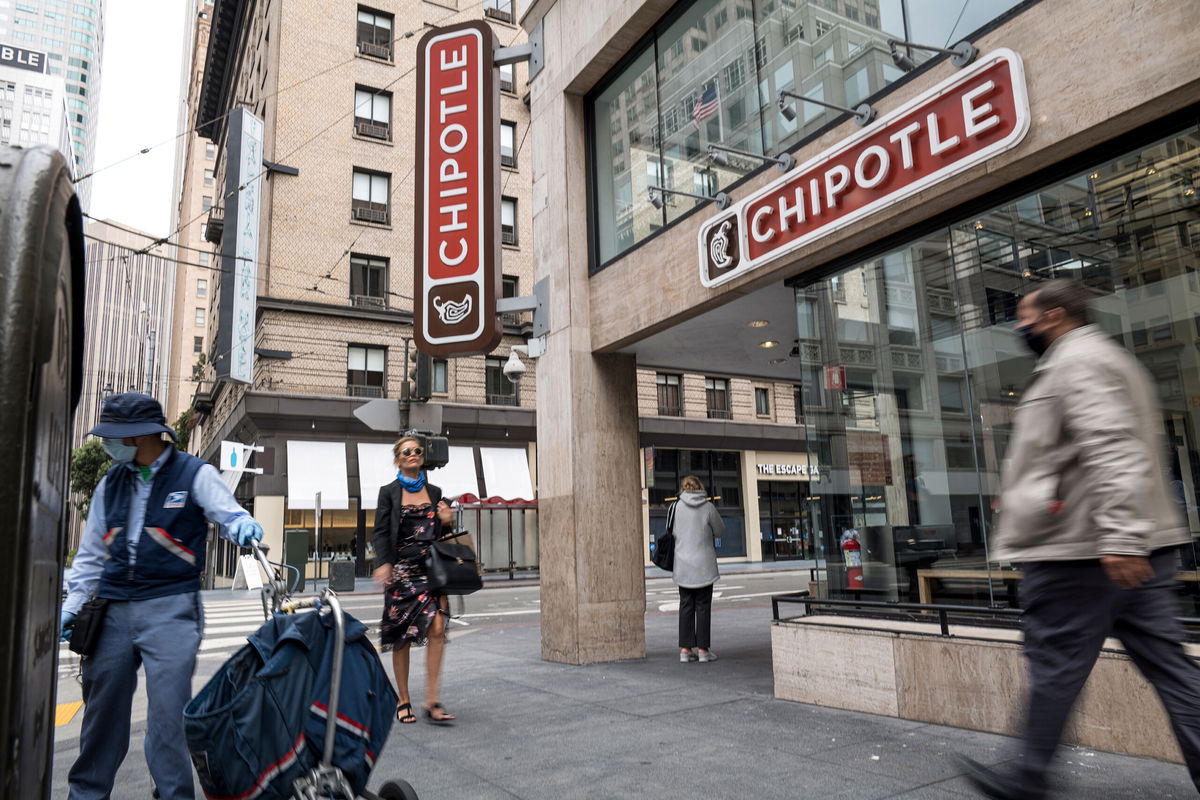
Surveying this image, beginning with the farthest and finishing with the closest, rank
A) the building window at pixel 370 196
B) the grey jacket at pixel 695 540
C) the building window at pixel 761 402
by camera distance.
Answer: the building window at pixel 761 402 → the building window at pixel 370 196 → the grey jacket at pixel 695 540

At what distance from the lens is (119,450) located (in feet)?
11.0

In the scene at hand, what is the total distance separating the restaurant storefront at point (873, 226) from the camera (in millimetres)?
4590

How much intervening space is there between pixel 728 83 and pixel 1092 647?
589 cm

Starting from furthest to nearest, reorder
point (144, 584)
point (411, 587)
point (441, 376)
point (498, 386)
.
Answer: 1. point (498, 386)
2. point (441, 376)
3. point (411, 587)
4. point (144, 584)

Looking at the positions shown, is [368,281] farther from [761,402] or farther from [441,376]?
[761,402]

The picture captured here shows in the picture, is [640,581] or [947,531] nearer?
[947,531]

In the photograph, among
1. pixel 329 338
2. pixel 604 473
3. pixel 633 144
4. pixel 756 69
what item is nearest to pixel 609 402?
pixel 604 473

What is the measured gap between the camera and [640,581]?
8438 mm

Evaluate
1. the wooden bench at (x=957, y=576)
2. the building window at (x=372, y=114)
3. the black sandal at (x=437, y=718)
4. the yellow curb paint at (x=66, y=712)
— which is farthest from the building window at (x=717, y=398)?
the black sandal at (x=437, y=718)

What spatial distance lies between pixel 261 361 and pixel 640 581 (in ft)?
68.8

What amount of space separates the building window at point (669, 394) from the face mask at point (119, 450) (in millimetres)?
30156

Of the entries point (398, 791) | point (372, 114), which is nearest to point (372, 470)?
point (372, 114)

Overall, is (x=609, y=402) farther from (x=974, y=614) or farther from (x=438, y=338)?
(x=974, y=614)

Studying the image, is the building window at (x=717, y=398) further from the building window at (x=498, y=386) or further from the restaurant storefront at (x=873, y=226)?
the restaurant storefront at (x=873, y=226)
